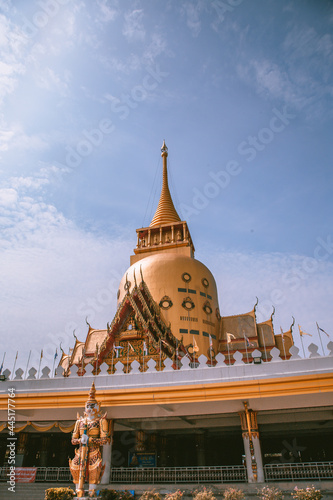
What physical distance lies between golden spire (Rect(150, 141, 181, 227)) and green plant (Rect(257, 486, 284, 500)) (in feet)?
84.9

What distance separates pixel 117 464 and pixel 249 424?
742 centimetres

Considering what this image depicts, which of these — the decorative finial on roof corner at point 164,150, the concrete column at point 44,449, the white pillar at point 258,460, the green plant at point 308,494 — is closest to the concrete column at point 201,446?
the white pillar at point 258,460

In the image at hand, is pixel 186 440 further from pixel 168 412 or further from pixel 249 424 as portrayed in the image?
pixel 249 424

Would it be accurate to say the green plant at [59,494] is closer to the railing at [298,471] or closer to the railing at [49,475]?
the railing at [49,475]

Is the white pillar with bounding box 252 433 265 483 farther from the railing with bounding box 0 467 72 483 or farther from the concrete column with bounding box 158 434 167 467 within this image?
the railing with bounding box 0 467 72 483

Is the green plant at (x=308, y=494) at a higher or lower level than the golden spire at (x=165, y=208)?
lower

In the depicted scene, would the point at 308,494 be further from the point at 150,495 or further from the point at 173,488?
the point at 150,495

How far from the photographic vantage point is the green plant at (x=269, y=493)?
32.1ft

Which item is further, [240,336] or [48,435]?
[240,336]

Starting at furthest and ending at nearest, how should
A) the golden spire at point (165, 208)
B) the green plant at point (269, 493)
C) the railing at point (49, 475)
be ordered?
the golden spire at point (165, 208)
the railing at point (49, 475)
the green plant at point (269, 493)

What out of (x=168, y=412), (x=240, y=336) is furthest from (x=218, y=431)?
Answer: (x=240, y=336)

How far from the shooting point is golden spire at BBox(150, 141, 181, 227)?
116ft

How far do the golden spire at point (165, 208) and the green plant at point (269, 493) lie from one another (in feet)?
84.9

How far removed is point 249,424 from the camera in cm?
1205
